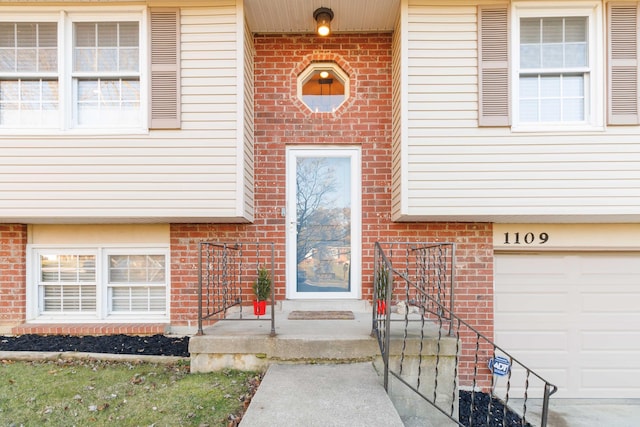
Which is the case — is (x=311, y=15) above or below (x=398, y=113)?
above

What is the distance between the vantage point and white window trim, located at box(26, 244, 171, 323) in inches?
183

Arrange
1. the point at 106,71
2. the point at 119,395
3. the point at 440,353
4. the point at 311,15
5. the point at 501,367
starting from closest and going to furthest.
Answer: the point at 119,395 < the point at 440,353 < the point at 106,71 < the point at 311,15 < the point at 501,367

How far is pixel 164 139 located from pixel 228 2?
1632mm

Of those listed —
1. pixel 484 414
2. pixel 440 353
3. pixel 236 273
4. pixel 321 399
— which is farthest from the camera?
pixel 236 273

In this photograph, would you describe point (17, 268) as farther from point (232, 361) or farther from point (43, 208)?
point (232, 361)

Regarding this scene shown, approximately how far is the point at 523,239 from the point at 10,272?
6342 millimetres

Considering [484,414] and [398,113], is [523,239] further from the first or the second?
[398,113]

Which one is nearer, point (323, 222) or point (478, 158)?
point (478, 158)

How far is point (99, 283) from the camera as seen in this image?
183 inches

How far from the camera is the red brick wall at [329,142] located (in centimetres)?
452

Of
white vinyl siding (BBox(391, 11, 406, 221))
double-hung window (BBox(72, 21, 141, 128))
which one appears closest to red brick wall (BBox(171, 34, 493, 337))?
white vinyl siding (BBox(391, 11, 406, 221))

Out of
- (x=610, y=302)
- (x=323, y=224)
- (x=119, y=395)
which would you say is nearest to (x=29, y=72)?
(x=119, y=395)

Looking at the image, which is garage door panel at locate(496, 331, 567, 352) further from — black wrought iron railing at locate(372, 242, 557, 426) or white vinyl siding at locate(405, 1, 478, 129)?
white vinyl siding at locate(405, 1, 478, 129)

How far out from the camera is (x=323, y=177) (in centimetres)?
466
